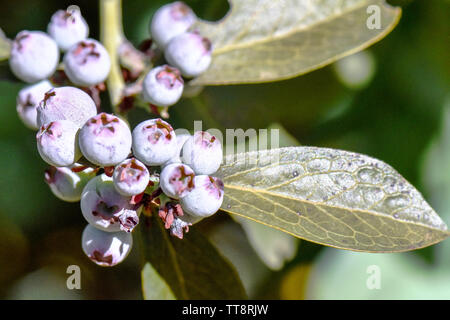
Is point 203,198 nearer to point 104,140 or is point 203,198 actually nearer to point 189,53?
point 104,140

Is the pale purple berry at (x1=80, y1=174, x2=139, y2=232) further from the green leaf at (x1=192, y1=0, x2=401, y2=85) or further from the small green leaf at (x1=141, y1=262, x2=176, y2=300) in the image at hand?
the green leaf at (x1=192, y1=0, x2=401, y2=85)

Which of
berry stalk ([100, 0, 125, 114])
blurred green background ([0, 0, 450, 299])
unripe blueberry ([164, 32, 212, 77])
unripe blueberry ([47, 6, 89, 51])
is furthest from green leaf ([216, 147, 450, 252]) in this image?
blurred green background ([0, 0, 450, 299])

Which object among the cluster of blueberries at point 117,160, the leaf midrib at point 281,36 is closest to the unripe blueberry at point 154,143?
the cluster of blueberries at point 117,160

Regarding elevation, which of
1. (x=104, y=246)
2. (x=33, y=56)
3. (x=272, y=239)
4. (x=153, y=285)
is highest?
(x=33, y=56)

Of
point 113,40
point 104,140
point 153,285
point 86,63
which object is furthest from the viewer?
point 113,40

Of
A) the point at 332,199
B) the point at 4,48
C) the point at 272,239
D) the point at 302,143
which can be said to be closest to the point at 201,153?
the point at 332,199

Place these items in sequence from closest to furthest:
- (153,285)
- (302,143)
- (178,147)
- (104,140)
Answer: (104,140) → (178,147) → (153,285) → (302,143)

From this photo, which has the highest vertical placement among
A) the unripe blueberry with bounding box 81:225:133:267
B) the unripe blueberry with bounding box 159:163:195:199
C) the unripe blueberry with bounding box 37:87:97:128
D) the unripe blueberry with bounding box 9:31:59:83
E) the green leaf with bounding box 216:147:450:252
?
the unripe blueberry with bounding box 9:31:59:83

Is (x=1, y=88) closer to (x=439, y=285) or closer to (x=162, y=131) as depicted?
(x=162, y=131)
